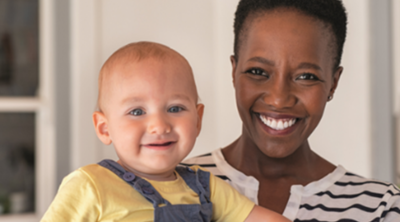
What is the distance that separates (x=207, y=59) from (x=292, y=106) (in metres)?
1.56

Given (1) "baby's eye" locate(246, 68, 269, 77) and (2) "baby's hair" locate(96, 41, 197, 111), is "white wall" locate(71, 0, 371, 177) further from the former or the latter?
(2) "baby's hair" locate(96, 41, 197, 111)

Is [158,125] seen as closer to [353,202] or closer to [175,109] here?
[175,109]

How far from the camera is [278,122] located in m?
1.30

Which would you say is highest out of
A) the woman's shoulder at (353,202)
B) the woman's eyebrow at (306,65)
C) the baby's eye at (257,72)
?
the woman's eyebrow at (306,65)

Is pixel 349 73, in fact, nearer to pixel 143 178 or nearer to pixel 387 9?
pixel 387 9

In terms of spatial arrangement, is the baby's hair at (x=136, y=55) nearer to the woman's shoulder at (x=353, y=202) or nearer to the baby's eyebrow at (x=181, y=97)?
the baby's eyebrow at (x=181, y=97)

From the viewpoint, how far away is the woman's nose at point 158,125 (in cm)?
94

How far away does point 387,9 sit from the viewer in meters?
2.52

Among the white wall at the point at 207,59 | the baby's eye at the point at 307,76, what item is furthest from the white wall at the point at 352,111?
the baby's eye at the point at 307,76

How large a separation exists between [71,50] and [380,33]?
1694 millimetres

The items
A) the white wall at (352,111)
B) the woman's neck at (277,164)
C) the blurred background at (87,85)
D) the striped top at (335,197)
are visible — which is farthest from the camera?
the white wall at (352,111)

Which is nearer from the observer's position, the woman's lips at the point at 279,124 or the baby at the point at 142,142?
the baby at the point at 142,142

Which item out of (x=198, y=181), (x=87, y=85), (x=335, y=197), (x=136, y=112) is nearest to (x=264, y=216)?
(x=198, y=181)

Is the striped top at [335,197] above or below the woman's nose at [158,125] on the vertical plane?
below
